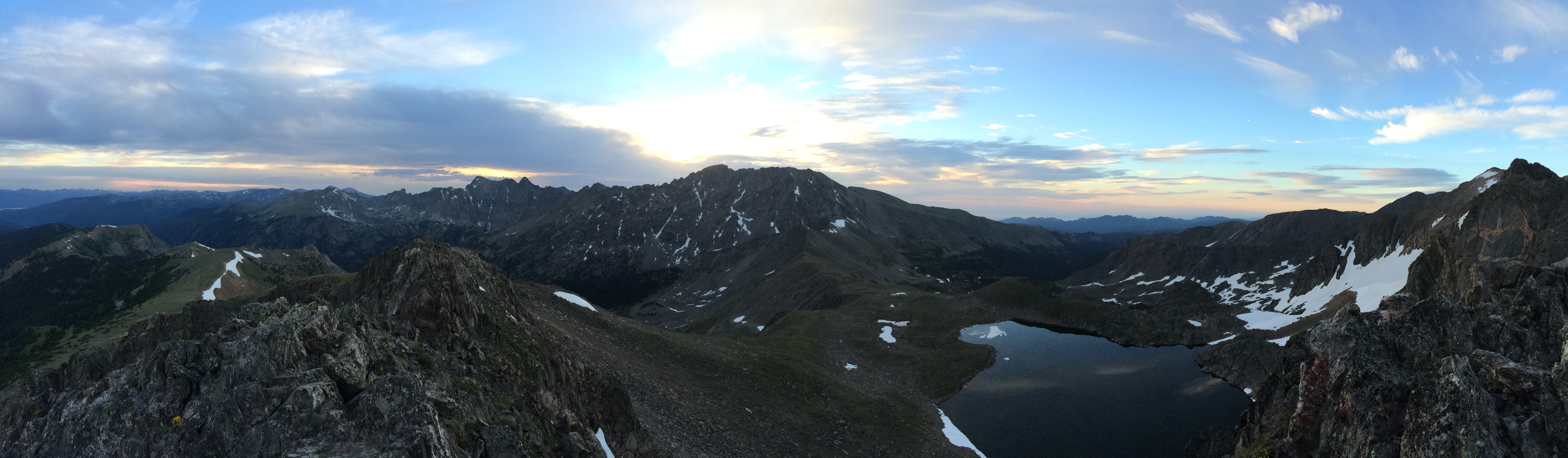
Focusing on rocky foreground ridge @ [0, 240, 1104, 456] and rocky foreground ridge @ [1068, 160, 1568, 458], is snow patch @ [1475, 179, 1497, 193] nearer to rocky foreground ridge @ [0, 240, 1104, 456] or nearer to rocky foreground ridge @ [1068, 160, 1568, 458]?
rocky foreground ridge @ [1068, 160, 1568, 458]

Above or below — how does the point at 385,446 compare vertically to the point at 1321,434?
above

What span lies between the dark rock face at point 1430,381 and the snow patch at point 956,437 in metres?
17.3

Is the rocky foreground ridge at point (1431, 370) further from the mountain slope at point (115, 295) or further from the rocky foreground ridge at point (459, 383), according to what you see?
the mountain slope at point (115, 295)

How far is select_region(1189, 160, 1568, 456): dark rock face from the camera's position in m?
18.1

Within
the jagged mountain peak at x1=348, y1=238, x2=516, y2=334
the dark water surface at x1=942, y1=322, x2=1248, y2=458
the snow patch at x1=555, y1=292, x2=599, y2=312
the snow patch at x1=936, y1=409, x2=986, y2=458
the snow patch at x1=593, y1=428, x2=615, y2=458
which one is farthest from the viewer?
the snow patch at x1=555, y1=292, x2=599, y2=312

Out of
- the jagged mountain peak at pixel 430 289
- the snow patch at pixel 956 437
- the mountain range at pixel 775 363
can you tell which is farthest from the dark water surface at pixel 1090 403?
the jagged mountain peak at pixel 430 289

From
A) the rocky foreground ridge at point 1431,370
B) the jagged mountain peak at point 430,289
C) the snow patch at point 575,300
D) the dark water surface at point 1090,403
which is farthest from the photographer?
the snow patch at point 575,300

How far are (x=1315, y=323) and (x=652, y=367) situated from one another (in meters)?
102

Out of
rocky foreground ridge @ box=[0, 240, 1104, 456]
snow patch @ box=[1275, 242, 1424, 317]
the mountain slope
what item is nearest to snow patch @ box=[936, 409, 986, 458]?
rocky foreground ridge @ box=[0, 240, 1104, 456]

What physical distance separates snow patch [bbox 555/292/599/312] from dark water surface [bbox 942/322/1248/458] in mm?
46286

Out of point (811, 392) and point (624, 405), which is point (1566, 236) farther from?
point (624, 405)

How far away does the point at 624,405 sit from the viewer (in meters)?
35.1

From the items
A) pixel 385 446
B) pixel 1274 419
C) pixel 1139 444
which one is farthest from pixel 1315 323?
pixel 385 446

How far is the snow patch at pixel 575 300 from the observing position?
72500 mm
